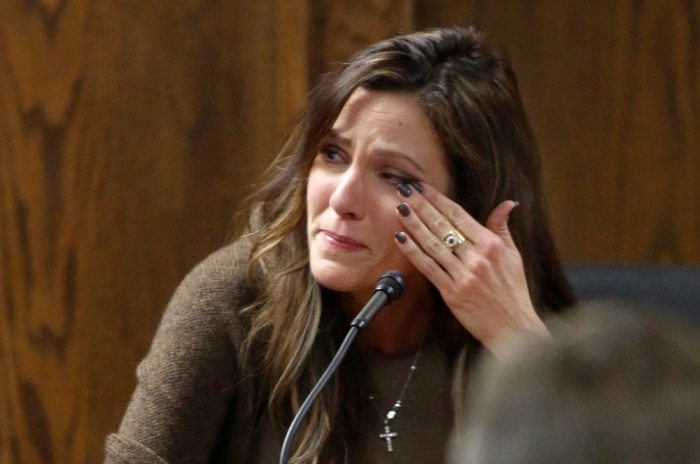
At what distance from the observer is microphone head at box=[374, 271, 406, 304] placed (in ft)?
4.29

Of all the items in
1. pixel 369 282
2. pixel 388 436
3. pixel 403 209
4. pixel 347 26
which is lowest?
pixel 388 436

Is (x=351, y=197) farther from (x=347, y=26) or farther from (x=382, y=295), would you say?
(x=347, y=26)

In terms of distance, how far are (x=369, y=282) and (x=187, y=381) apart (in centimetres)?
29

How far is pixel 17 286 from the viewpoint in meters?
1.74

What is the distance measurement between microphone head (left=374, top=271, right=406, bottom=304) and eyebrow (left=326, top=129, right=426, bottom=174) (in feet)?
0.59

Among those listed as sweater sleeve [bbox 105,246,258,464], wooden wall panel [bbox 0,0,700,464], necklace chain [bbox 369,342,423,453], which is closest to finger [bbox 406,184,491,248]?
necklace chain [bbox 369,342,423,453]

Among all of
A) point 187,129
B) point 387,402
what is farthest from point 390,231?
point 187,129

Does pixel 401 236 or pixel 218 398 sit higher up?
A: pixel 401 236

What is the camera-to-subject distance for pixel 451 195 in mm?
1486

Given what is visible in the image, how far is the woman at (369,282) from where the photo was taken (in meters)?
1.43

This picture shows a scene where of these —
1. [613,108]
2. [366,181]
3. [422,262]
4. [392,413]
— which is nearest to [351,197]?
[366,181]

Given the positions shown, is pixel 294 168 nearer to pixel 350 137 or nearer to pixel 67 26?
pixel 350 137

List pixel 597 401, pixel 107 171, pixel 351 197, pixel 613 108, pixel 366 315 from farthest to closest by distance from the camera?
pixel 613 108, pixel 107 171, pixel 351 197, pixel 366 315, pixel 597 401

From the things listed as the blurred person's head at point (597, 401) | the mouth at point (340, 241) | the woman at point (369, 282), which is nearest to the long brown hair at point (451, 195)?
the woman at point (369, 282)
